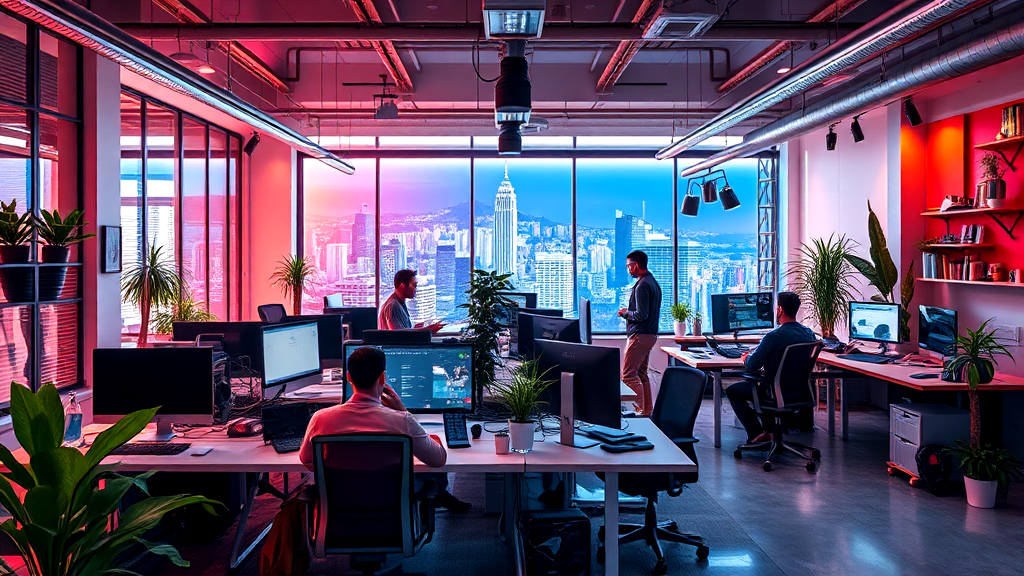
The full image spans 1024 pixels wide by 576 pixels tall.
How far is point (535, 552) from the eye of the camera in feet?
11.8

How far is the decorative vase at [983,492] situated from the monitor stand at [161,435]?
5401mm

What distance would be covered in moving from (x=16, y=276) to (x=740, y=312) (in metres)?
6.81

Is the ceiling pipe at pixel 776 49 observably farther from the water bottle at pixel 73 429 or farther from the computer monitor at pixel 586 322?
the water bottle at pixel 73 429

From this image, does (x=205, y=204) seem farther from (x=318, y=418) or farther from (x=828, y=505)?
(x=828, y=505)

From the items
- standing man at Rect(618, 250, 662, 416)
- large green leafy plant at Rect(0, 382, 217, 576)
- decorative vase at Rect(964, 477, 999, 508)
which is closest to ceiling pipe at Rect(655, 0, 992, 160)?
standing man at Rect(618, 250, 662, 416)

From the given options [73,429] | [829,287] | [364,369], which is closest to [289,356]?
[73,429]

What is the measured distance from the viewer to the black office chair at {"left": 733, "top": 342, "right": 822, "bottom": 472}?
6.19 metres

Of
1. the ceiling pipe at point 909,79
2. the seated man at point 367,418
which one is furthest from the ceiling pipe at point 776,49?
the seated man at point 367,418

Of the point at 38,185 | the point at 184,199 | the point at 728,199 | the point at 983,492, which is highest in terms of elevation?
the point at 728,199

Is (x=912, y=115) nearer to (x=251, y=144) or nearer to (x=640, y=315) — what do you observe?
(x=640, y=315)

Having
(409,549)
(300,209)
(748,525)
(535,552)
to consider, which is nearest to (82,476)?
(409,549)

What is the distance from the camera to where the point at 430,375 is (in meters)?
4.12

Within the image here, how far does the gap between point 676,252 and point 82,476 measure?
9660mm

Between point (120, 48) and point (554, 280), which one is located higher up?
point (120, 48)
